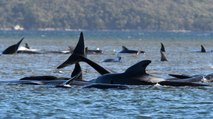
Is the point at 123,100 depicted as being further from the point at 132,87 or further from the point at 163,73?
the point at 163,73

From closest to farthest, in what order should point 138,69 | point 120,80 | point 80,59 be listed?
point 138,69 < point 120,80 < point 80,59

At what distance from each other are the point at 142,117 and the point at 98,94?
615 cm

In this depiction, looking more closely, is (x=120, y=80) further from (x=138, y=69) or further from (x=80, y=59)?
(x=80, y=59)

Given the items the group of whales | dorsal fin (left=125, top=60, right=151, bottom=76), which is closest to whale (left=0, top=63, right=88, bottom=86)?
the group of whales

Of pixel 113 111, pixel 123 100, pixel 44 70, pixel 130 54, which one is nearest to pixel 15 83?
pixel 123 100

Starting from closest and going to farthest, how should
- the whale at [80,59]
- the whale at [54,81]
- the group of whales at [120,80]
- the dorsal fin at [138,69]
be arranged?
the dorsal fin at [138,69] < the group of whales at [120,80] < the whale at [54,81] < the whale at [80,59]

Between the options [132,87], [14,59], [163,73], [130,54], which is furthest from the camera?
[130,54]

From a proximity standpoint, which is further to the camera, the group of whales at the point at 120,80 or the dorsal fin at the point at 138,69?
the group of whales at the point at 120,80

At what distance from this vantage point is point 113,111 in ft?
98.6

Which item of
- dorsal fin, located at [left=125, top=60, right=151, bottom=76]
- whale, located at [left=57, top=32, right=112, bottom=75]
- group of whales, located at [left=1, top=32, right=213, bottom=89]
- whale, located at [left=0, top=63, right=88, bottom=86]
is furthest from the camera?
whale, located at [left=57, top=32, right=112, bottom=75]

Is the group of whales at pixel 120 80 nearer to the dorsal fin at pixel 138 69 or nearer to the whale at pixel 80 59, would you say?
the dorsal fin at pixel 138 69

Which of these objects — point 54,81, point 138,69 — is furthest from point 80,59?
point 138,69

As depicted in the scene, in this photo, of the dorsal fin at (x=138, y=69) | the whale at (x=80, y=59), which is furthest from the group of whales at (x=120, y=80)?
the whale at (x=80, y=59)

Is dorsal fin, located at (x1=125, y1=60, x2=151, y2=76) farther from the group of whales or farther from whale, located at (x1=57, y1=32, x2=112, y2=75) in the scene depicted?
whale, located at (x1=57, y1=32, x2=112, y2=75)
